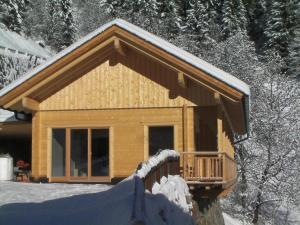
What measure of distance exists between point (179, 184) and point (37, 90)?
629 cm

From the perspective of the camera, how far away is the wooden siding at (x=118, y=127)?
15742 mm

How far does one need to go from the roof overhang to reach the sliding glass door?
1.77 m

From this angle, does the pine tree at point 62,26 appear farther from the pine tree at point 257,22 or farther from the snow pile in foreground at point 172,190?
the snow pile in foreground at point 172,190

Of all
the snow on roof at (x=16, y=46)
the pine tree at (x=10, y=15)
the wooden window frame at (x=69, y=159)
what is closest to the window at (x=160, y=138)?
the wooden window frame at (x=69, y=159)

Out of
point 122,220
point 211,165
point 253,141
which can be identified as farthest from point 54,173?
point 253,141

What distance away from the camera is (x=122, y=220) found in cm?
648

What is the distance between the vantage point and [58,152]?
53.7 ft

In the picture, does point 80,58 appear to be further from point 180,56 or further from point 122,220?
point 122,220

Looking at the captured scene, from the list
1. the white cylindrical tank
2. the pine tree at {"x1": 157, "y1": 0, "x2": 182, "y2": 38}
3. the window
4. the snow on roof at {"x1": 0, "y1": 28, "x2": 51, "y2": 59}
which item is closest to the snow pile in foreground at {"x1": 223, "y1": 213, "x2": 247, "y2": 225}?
the window

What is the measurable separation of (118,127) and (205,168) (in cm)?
307

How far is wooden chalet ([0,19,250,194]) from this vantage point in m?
15.3

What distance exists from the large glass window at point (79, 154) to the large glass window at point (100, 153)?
25 centimetres

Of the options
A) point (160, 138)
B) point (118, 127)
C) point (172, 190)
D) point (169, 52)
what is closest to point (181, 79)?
point (169, 52)

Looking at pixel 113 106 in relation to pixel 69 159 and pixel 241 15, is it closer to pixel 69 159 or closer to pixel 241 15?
pixel 69 159
